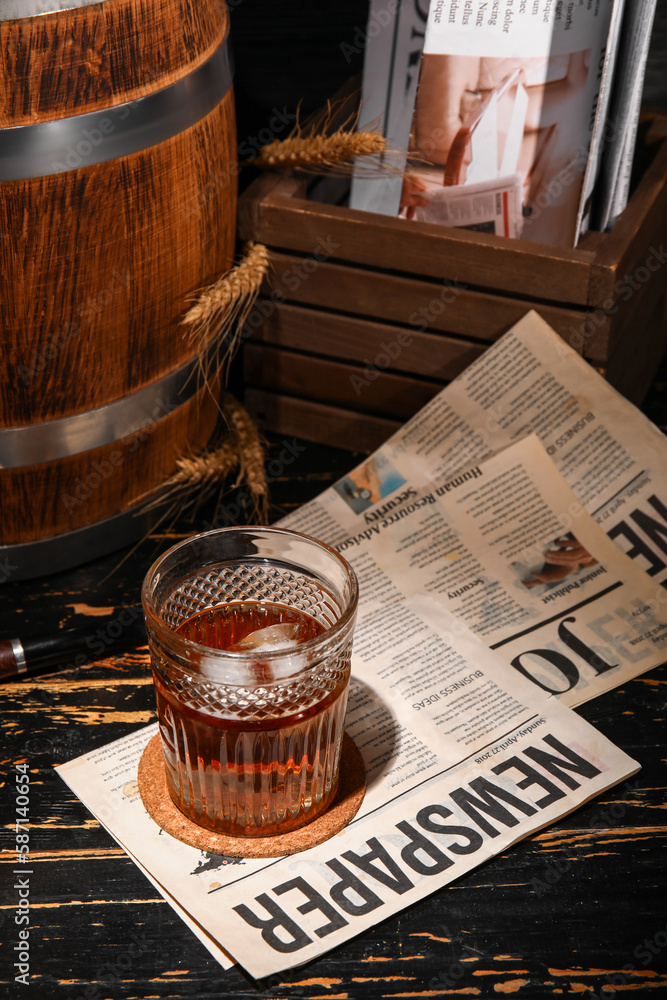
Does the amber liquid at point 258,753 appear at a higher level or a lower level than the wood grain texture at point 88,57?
lower

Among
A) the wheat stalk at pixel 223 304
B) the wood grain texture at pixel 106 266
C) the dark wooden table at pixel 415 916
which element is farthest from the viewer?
the wheat stalk at pixel 223 304

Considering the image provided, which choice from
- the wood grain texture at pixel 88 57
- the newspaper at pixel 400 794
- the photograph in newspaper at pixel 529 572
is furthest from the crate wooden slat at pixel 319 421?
the wood grain texture at pixel 88 57

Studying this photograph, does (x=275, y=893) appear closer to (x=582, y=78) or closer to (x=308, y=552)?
(x=308, y=552)

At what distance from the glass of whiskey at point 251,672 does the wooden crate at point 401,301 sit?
317mm

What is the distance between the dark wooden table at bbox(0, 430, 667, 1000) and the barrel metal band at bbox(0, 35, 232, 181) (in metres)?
0.35

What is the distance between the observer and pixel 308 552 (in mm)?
609

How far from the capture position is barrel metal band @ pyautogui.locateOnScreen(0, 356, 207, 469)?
0.71 m

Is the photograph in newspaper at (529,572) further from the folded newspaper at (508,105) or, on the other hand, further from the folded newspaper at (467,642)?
the folded newspaper at (508,105)

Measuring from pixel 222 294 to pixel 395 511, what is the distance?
0.71 ft

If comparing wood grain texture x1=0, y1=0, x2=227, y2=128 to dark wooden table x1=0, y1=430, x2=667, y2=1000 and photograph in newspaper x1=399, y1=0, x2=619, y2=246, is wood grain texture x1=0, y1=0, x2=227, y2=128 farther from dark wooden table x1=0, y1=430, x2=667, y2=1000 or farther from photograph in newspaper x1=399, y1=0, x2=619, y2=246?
dark wooden table x1=0, y1=430, x2=667, y2=1000

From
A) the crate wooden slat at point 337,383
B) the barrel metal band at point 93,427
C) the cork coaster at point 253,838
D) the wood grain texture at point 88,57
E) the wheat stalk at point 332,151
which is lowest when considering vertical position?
the cork coaster at point 253,838

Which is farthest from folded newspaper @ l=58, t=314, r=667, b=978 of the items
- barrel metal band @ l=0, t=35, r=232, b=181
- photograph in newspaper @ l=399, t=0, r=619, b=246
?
barrel metal band @ l=0, t=35, r=232, b=181

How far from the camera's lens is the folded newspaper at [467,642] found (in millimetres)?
563

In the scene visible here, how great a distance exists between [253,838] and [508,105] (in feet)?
1.94
